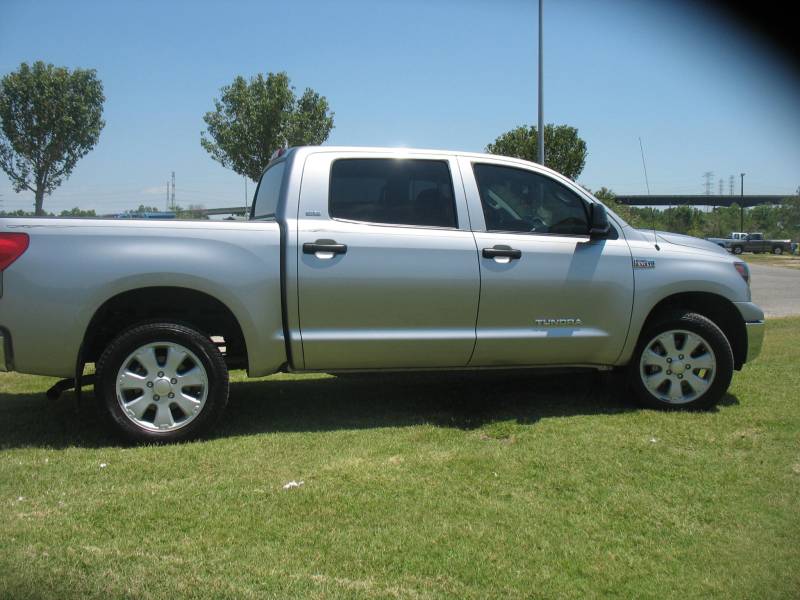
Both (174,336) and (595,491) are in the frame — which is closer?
(595,491)

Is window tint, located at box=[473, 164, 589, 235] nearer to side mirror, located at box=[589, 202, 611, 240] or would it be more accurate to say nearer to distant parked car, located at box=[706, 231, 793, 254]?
side mirror, located at box=[589, 202, 611, 240]

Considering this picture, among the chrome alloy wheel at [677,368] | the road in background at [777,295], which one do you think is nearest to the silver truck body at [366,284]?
the chrome alloy wheel at [677,368]

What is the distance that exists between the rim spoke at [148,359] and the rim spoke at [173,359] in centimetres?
7

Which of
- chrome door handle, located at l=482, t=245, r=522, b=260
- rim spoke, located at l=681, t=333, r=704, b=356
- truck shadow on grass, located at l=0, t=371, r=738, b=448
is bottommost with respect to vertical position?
truck shadow on grass, located at l=0, t=371, r=738, b=448

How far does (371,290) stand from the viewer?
181 inches

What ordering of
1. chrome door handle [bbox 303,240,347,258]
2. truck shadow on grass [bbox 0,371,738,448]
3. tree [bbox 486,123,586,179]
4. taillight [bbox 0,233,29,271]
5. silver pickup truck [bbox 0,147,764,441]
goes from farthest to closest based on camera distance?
tree [bbox 486,123,586,179] < truck shadow on grass [bbox 0,371,738,448] < chrome door handle [bbox 303,240,347,258] < silver pickup truck [bbox 0,147,764,441] < taillight [bbox 0,233,29,271]

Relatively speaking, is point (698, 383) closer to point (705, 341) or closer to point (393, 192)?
point (705, 341)

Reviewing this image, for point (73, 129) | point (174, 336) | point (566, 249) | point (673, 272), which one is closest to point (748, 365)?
point (673, 272)

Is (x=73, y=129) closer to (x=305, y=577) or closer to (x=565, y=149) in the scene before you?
(x=565, y=149)

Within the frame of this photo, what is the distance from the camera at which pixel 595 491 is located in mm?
3652

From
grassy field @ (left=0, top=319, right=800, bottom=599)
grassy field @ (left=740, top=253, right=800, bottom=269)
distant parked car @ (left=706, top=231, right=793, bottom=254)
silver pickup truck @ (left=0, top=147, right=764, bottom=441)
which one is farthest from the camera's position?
distant parked car @ (left=706, top=231, right=793, bottom=254)

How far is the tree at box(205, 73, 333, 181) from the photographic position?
2447 cm

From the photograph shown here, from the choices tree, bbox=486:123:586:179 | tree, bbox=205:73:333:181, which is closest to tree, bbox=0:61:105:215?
tree, bbox=205:73:333:181

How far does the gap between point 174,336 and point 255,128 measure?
2161 centimetres
